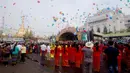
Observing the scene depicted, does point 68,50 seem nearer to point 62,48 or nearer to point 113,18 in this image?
point 62,48

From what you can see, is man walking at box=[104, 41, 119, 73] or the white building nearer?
man walking at box=[104, 41, 119, 73]

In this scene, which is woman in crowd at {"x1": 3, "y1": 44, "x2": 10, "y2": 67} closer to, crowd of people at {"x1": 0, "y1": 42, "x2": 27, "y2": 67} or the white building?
crowd of people at {"x1": 0, "y1": 42, "x2": 27, "y2": 67}

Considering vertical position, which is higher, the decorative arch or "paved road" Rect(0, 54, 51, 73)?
the decorative arch

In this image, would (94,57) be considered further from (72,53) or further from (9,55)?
(9,55)

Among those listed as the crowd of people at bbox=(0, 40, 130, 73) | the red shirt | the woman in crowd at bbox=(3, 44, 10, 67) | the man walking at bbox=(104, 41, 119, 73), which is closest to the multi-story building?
the crowd of people at bbox=(0, 40, 130, 73)

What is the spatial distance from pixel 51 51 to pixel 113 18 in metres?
68.9

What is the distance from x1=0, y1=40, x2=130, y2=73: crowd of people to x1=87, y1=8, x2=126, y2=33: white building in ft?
205

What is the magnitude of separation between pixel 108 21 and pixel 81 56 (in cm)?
7734

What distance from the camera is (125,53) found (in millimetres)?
11672

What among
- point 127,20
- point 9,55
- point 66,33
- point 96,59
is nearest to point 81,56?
point 96,59

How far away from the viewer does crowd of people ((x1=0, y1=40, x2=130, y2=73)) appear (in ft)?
29.8

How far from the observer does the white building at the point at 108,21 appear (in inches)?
3174

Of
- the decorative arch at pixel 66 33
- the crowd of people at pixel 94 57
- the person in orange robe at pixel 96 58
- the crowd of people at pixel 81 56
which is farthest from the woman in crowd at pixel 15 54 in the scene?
the decorative arch at pixel 66 33

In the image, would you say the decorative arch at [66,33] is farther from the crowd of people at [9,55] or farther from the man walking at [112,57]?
the man walking at [112,57]
